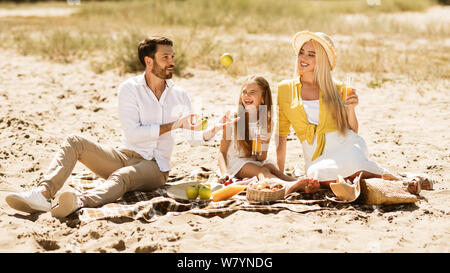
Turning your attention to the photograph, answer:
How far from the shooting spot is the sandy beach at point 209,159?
4.05 metres

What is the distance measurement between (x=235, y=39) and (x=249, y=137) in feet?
26.2

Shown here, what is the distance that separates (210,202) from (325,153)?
1.17 metres

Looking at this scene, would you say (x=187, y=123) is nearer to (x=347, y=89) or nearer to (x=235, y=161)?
(x=235, y=161)

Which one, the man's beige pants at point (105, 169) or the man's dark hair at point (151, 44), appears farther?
the man's dark hair at point (151, 44)

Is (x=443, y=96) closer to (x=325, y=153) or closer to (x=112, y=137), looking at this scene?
(x=325, y=153)

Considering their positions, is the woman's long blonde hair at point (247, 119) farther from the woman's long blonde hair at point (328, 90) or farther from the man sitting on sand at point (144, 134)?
the woman's long blonde hair at point (328, 90)

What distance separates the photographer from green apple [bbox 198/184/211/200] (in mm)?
4969

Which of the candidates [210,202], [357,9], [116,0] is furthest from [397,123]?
[116,0]

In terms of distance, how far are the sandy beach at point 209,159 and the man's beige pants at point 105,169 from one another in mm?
342

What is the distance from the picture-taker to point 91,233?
13.8 feet

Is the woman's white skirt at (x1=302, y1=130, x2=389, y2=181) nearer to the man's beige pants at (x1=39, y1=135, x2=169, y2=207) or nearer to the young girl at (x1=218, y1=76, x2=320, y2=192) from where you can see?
the young girl at (x1=218, y1=76, x2=320, y2=192)

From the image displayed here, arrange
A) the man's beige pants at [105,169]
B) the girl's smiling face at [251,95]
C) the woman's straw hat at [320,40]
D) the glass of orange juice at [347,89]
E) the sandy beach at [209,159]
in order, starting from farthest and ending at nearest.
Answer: the girl's smiling face at [251,95], the woman's straw hat at [320,40], the glass of orange juice at [347,89], the man's beige pants at [105,169], the sandy beach at [209,159]

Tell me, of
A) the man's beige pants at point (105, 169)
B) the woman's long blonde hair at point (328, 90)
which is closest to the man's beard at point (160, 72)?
the man's beige pants at point (105, 169)
